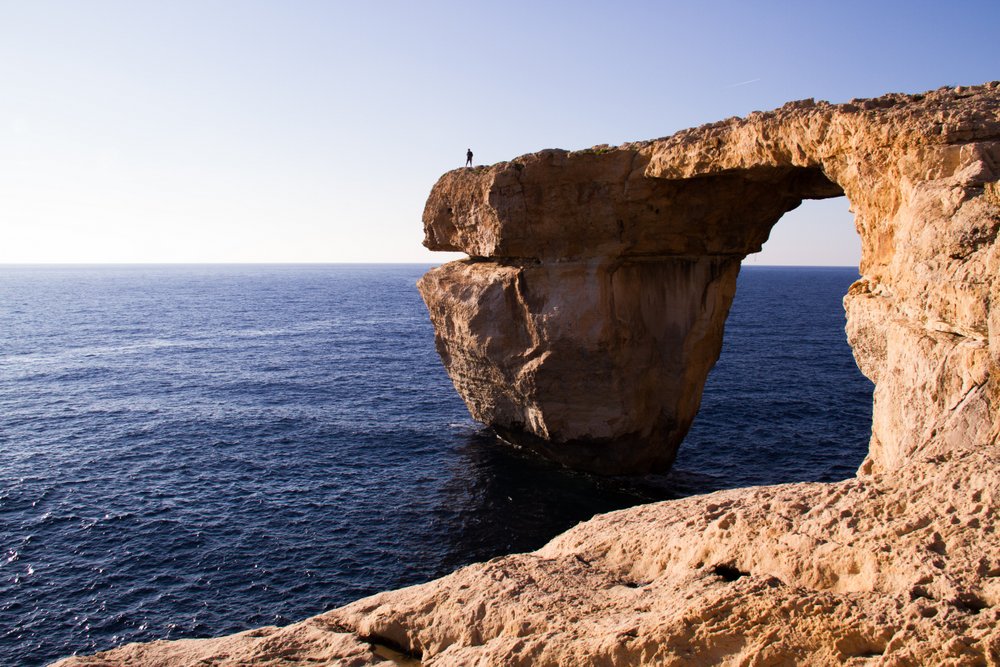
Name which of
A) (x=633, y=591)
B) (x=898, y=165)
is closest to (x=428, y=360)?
(x=898, y=165)

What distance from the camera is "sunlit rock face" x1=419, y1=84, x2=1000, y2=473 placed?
1535 cm

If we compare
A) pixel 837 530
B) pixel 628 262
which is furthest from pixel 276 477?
pixel 837 530

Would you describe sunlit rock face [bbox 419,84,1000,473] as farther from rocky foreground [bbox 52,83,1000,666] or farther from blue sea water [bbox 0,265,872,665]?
blue sea water [bbox 0,265,872,665]

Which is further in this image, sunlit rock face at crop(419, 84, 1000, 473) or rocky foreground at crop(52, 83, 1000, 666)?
sunlit rock face at crop(419, 84, 1000, 473)

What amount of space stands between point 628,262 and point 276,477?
16.4 meters

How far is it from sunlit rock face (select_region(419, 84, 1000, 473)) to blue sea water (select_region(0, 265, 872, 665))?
267cm

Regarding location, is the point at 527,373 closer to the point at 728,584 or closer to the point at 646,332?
the point at 646,332

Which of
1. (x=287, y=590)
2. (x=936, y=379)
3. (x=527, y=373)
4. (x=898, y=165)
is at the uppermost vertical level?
(x=898, y=165)

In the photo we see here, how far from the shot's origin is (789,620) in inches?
261

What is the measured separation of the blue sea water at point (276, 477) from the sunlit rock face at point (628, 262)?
2.67m

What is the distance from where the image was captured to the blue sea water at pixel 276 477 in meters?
20.5

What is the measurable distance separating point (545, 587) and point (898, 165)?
10.6 meters

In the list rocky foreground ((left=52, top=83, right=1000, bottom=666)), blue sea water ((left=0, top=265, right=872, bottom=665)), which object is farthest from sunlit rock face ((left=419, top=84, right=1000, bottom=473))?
blue sea water ((left=0, top=265, right=872, bottom=665))

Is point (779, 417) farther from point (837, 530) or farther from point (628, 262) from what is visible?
point (837, 530)
